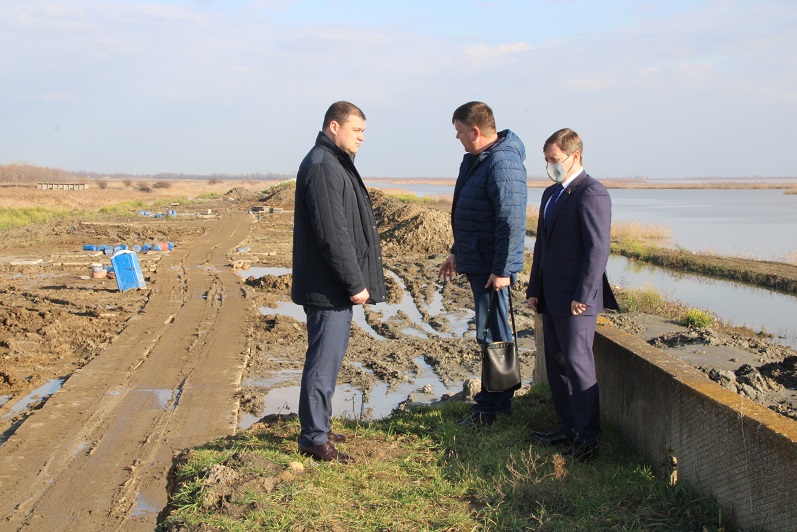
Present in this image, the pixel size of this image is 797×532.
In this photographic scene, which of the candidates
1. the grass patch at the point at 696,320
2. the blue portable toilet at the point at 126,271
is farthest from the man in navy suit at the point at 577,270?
the blue portable toilet at the point at 126,271

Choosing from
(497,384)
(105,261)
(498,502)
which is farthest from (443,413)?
(105,261)

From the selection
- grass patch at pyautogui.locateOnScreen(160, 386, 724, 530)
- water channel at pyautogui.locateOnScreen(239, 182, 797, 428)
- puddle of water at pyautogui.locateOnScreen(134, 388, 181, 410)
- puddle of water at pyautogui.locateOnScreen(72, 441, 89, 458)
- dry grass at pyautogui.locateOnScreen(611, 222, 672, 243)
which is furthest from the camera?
dry grass at pyautogui.locateOnScreen(611, 222, 672, 243)

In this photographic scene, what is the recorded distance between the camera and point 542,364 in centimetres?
612

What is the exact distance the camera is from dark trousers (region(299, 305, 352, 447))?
438 cm

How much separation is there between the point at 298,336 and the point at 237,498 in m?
6.51

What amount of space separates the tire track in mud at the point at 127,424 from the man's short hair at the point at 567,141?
10.2 feet

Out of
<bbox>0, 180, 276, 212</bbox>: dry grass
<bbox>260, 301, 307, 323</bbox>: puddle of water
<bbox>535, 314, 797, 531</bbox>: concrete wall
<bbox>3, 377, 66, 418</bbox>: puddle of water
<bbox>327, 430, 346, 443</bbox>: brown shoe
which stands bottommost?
<bbox>0, 180, 276, 212</bbox>: dry grass

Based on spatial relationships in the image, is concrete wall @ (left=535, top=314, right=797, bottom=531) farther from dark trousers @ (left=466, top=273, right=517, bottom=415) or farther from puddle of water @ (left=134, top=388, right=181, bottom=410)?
puddle of water @ (left=134, top=388, right=181, bottom=410)

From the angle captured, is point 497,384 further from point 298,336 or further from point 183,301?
point 183,301

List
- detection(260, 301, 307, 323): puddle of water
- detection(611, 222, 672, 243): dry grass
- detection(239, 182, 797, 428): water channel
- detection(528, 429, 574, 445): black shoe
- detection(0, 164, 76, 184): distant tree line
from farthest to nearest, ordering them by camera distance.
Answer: detection(0, 164, 76, 184): distant tree line → detection(611, 222, 672, 243): dry grass → detection(260, 301, 307, 323): puddle of water → detection(239, 182, 797, 428): water channel → detection(528, 429, 574, 445): black shoe

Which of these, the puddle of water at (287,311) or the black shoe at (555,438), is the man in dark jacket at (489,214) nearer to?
the black shoe at (555,438)

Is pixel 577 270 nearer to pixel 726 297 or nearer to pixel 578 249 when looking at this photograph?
pixel 578 249

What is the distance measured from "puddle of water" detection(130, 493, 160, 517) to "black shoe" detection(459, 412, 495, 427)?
1.94m

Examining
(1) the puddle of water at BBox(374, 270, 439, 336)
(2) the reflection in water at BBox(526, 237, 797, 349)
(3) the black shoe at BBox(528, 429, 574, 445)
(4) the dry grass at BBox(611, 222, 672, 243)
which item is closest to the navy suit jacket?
(3) the black shoe at BBox(528, 429, 574, 445)
